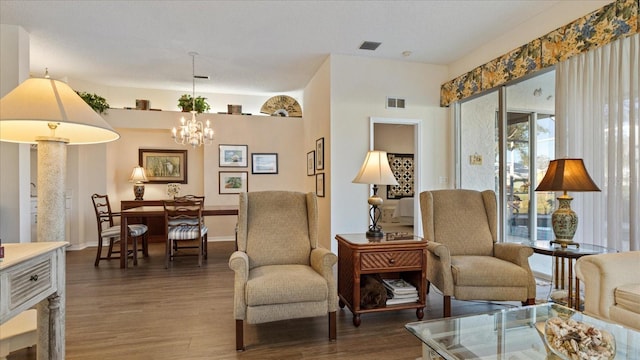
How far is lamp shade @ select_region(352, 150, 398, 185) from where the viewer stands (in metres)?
2.81

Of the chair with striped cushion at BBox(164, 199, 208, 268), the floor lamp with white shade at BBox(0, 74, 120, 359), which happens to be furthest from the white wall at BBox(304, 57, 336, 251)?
the floor lamp with white shade at BBox(0, 74, 120, 359)

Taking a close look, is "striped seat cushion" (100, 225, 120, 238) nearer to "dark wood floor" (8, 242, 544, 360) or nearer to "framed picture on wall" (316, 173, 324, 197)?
"dark wood floor" (8, 242, 544, 360)

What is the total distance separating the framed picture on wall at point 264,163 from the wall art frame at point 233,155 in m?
0.16

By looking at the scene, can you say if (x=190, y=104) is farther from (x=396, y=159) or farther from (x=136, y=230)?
(x=396, y=159)

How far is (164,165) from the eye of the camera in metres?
6.62

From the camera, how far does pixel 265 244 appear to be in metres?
2.72

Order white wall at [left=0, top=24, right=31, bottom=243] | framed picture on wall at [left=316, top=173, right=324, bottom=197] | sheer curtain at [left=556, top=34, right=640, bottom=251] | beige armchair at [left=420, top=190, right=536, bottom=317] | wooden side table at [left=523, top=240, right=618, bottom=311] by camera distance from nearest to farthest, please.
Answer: wooden side table at [left=523, top=240, right=618, bottom=311] → beige armchair at [left=420, top=190, right=536, bottom=317] → sheer curtain at [left=556, top=34, right=640, bottom=251] → white wall at [left=0, top=24, right=31, bottom=243] → framed picture on wall at [left=316, top=173, right=324, bottom=197]

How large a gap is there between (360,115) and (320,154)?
0.92 meters

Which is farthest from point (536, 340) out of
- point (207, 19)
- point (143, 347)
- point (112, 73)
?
point (112, 73)

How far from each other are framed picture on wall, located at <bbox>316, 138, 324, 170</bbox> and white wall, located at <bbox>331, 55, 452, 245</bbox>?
0.43 metres

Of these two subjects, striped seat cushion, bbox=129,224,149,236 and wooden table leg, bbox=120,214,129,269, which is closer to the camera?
wooden table leg, bbox=120,214,129,269

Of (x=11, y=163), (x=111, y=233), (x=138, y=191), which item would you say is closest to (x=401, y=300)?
(x=111, y=233)

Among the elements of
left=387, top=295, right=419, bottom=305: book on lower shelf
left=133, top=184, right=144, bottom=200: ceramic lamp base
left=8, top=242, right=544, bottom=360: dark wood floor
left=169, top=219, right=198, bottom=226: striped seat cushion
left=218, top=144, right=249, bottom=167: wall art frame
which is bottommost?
left=8, top=242, right=544, bottom=360: dark wood floor

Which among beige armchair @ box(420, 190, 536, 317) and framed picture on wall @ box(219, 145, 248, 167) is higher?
framed picture on wall @ box(219, 145, 248, 167)
